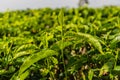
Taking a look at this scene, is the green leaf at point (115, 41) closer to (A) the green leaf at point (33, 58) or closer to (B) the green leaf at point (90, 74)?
(B) the green leaf at point (90, 74)

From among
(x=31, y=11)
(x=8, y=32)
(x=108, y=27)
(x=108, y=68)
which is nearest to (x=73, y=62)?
(x=108, y=68)

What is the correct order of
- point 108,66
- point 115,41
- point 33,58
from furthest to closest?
point 115,41 < point 108,66 < point 33,58

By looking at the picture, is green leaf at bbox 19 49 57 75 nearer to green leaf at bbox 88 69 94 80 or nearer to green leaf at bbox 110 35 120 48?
green leaf at bbox 88 69 94 80

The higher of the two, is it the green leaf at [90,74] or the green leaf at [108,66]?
the green leaf at [108,66]

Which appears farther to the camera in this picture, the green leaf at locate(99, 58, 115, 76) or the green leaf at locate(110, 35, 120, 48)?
the green leaf at locate(110, 35, 120, 48)

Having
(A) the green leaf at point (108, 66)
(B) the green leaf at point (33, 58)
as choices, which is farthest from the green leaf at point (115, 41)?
(B) the green leaf at point (33, 58)

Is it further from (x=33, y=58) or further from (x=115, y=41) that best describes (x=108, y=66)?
(x=33, y=58)

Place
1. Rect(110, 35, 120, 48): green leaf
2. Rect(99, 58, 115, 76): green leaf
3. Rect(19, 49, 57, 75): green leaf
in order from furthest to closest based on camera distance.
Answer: Rect(110, 35, 120, 48): green leaf → Rect(99, 58, 115, 76): green leaf → Rect(19, 49, 57, 75): green leaf

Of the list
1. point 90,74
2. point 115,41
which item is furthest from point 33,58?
point 115,41

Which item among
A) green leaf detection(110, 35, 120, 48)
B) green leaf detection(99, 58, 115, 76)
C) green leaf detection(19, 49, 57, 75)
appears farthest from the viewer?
green leaf detection(110, 35, 120, 48)

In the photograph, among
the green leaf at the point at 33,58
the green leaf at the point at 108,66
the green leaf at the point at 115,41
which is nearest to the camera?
the green leaf at the point at 33,58

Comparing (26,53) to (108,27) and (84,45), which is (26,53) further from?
(108,27)

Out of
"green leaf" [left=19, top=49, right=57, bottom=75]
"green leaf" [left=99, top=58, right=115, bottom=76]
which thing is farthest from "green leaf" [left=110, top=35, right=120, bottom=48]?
"green leaf" [left=19, top=49, right=57, bottom=75]

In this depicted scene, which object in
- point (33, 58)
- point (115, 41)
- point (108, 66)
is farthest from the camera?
point (115, 41)
